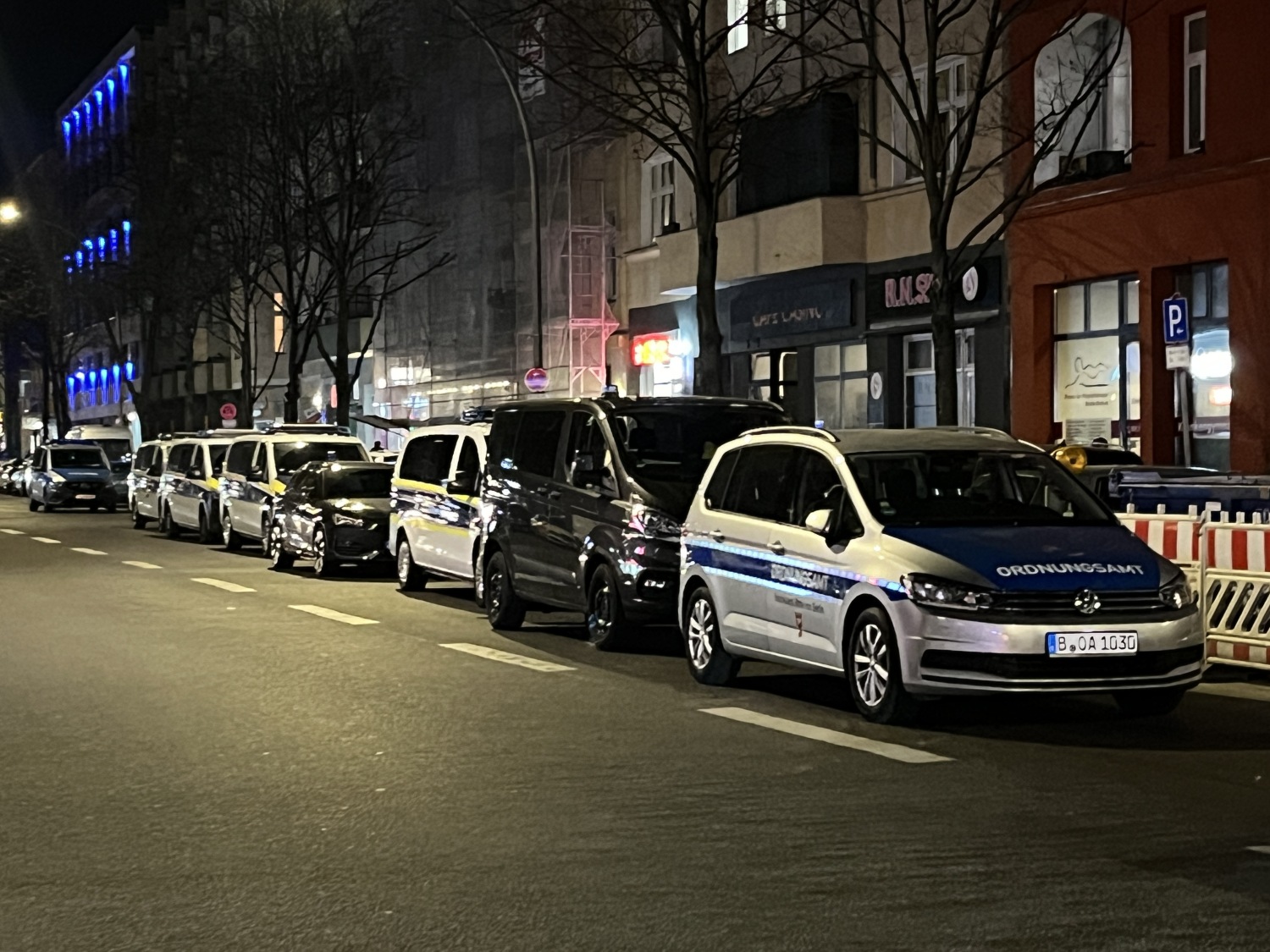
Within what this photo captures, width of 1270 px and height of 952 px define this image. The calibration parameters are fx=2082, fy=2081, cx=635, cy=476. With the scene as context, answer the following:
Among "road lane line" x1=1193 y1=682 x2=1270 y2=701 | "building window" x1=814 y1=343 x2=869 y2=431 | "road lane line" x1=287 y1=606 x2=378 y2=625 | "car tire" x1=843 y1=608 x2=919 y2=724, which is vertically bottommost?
"road lane line" x1=1193 y1=682 x2=1270 y2=701

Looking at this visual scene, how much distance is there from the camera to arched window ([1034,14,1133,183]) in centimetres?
2925

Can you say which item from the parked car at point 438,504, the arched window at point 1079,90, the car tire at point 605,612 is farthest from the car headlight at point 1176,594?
the arched window at point 1079,90

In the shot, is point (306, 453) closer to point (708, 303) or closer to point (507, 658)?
point (708, 303)

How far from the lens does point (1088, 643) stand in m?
10.7

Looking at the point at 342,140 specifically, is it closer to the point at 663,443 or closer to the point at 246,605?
the point at 246,605

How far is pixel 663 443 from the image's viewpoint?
16.3m

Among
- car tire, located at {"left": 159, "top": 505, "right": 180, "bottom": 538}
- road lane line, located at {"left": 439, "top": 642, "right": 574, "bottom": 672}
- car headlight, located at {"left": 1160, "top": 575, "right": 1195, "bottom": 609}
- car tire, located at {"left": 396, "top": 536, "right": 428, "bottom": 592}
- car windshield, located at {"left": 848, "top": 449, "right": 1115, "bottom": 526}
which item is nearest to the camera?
car headlight, located at {"left": 1160, "top": 575, "right": 1195, "bottom": 609}

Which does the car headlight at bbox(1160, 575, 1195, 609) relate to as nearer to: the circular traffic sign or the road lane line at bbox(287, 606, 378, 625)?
the road lane line at bbox(287, 606, 378, 625)

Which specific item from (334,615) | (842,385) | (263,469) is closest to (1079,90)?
(842,385)

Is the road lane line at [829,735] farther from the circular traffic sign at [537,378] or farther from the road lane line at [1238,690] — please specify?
the circular traffic sign at [537,378]

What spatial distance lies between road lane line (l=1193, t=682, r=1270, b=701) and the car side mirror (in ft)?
27.8

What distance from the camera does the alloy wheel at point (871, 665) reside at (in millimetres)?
11242

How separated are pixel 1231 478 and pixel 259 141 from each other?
3588cm

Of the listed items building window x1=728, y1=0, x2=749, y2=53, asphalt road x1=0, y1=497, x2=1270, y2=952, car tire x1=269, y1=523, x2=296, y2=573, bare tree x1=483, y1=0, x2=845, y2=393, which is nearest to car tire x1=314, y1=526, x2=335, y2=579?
car tire x1=269, y1=523, x2=296, y2=573
